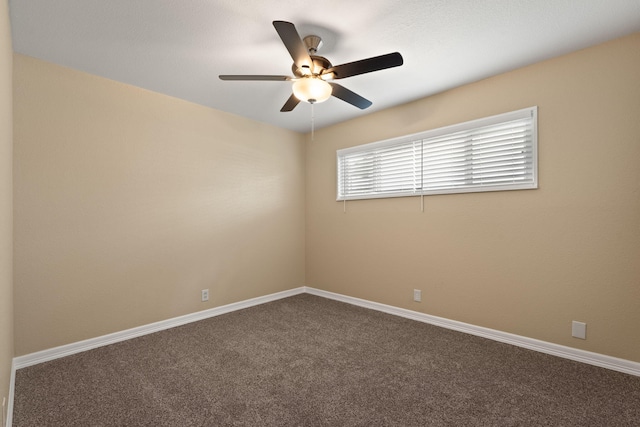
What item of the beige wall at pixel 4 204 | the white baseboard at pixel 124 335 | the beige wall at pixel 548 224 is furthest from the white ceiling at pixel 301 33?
the white baseboard at pixel 124 335

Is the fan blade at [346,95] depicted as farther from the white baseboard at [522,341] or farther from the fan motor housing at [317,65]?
Answer: the white baseboard at [522,341]

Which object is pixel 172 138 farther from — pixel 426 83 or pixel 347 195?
pixel 426 83

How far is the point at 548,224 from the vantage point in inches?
99.7

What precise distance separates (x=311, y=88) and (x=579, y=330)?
2.74 metres

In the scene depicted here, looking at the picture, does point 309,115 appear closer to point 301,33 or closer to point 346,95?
point 346,95

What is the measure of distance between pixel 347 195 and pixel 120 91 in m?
2.70

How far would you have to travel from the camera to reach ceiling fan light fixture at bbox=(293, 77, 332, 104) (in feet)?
6.91

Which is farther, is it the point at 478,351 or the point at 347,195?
the point at 347,195

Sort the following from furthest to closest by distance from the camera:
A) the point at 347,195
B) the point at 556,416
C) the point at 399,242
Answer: the point at 347,195, the point at 399,242, the point at 556,416

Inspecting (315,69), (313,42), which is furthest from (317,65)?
(313,42)

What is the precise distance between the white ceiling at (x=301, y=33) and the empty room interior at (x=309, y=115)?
0.05 ft

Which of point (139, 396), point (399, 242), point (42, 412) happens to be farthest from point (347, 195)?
point (42, 412)

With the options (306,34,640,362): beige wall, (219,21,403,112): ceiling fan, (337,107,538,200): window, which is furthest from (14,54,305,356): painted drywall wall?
(306,34,640,362): beige wall

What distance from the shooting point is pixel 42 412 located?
180 centimetres
